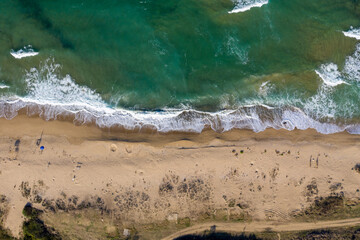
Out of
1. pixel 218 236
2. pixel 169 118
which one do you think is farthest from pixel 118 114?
pixel 218 236

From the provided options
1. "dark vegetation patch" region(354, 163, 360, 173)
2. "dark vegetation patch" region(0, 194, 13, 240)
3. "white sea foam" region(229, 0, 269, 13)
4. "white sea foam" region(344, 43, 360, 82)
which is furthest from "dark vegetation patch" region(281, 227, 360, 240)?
"dark vegetation patch" region(0, 194, 13, 240)

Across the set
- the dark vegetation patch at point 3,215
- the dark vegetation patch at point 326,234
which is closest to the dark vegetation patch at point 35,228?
the dark vegetation patch at point 3,215

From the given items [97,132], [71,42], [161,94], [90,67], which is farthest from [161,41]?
[97,132]

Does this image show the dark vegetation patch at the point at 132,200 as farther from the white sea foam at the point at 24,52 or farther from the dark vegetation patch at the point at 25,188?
the white sea foam at the point at 24,52

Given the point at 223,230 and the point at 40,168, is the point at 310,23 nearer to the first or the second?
the point at 223,230

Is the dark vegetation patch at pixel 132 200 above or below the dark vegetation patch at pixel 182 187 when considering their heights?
below

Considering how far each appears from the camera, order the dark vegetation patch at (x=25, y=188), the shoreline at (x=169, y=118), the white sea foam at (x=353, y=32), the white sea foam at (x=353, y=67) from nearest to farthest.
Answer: the dark vegetation patch at (x=25, y=188) < the shoreline at (x=169, y=118) < the white sea foam at (x=353, y=32) < the white sea foam at (x=353, y=67)

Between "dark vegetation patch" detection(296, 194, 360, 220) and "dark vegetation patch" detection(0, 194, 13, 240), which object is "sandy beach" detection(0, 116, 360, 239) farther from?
"dark vegetation patch" detection(296, 194, 360, 220)
